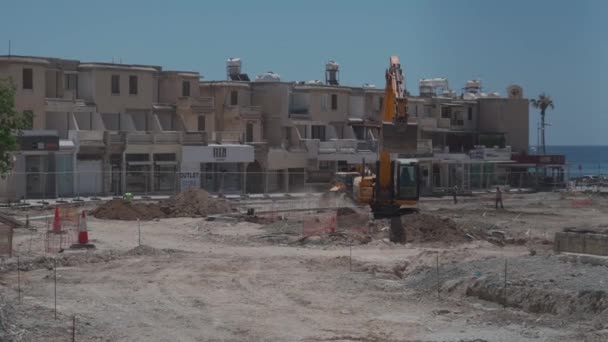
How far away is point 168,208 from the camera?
54.7 meters

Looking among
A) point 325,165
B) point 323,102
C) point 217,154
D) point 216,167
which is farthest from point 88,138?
point 323,102

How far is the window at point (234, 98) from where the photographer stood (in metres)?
81.2

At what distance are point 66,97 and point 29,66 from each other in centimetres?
350

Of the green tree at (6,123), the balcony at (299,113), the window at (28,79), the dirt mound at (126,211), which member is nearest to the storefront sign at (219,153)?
the balcony at (299,113)

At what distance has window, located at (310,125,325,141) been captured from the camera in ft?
279

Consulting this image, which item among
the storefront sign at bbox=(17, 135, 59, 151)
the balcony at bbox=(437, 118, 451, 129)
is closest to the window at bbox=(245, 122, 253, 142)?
the storefront sign at bbox=(17, 135, 59, 151)

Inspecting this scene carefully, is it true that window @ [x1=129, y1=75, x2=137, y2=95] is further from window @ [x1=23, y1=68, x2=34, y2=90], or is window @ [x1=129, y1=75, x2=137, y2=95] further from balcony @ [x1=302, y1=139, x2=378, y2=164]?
balcony @ [x1=302, y1=139, x2=378, y2=164]

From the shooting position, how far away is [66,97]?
68062 mm

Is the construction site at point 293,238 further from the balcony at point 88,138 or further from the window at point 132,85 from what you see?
the window at point 132,85

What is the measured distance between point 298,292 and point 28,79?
140 feet

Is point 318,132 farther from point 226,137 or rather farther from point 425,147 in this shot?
point 226,137

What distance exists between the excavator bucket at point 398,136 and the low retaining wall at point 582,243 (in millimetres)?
10193

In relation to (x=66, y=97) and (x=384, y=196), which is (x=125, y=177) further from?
(x=384, y=196)

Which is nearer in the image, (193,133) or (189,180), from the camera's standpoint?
(189,180)
